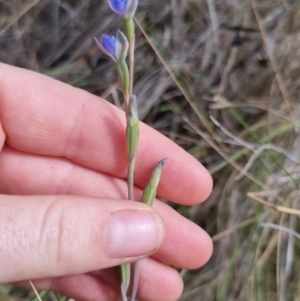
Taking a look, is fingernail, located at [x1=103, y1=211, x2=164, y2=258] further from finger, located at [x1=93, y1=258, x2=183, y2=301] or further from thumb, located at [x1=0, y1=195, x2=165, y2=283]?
finger, located at [x1=93, y1=258, x2=183, y2=301]

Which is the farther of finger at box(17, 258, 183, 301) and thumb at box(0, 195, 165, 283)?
finger at box(17, 258, 183, 301)

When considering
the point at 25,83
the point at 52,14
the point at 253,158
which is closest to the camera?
the point at 25,83

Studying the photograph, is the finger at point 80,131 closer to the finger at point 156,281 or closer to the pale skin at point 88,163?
the pale skin at point 88,163

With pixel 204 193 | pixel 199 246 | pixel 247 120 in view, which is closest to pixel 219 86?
pixel 247 120

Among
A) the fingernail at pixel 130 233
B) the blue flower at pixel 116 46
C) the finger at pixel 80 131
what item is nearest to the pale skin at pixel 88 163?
the finger at pixel 80 131

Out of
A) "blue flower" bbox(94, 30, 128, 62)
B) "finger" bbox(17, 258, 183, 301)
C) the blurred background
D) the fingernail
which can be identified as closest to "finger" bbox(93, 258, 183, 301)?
"finger" bbox(17, 258, 183, 301)

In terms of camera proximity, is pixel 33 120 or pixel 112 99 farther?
pixel 112 99

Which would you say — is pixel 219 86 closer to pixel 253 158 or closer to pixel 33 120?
pixel 253 158

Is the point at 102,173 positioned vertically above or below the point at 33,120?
below

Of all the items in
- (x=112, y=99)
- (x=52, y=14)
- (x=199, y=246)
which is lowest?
(x=199, y=246)
